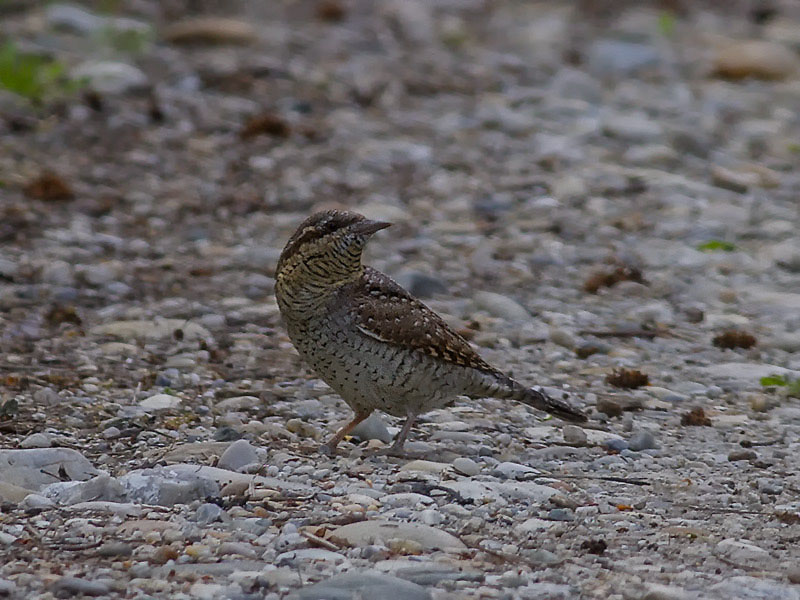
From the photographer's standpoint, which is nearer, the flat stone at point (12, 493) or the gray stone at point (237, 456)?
the flat stone at point (12, 493)

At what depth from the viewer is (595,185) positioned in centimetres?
1120

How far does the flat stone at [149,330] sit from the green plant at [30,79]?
4.91 m

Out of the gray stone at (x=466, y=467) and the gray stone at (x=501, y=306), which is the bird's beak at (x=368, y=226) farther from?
the gray stone at (x=501, y=306)

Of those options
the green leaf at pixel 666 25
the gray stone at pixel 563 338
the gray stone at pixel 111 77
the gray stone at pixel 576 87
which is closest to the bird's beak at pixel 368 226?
the gray stone at pixel 563 338

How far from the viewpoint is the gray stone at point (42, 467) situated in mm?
5418

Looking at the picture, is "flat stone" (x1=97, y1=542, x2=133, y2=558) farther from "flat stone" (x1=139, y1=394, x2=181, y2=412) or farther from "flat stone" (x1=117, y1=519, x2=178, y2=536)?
"flat stone" (x1=139, y1=394, x2=181, y2=412)

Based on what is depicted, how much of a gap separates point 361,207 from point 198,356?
121 inches

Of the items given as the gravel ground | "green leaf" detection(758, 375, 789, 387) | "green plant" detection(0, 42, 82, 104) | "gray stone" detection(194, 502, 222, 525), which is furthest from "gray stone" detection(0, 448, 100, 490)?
"green plant" detection(0, 42, 82, 104)

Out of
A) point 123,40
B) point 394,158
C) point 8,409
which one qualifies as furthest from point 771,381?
point 123,40

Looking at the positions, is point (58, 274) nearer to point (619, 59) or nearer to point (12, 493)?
point (12, 493)

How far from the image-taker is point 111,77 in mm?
12945

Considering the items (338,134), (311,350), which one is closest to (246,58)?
(338,134)

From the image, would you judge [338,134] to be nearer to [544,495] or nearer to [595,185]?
[595,185]

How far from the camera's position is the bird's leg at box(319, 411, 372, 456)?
20.1 feet
